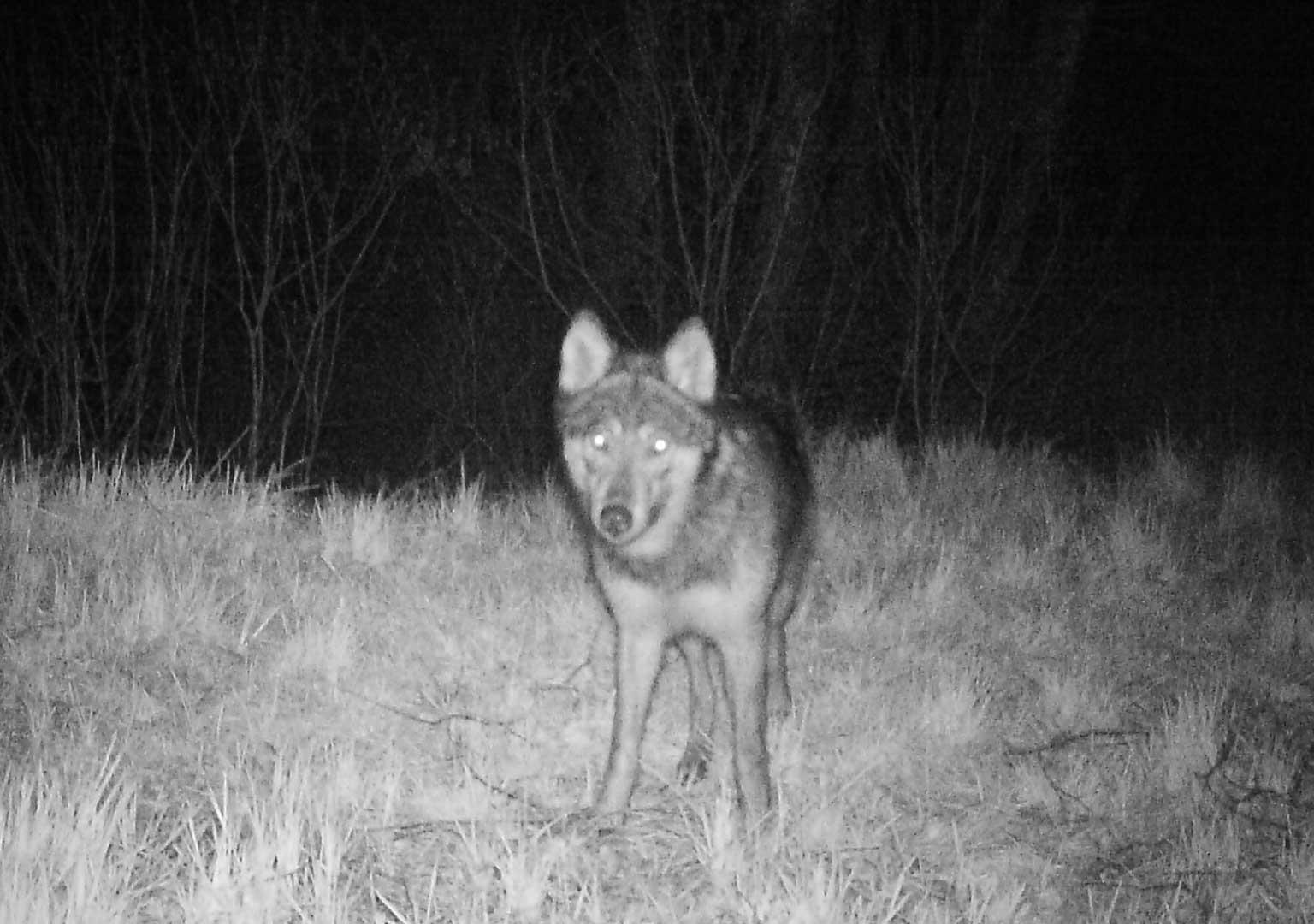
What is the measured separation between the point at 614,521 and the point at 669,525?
344mm

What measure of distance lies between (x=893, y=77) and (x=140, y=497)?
8.12 meters

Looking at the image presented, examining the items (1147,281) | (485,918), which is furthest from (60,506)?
(1147,281)

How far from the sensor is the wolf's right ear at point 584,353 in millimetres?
4199

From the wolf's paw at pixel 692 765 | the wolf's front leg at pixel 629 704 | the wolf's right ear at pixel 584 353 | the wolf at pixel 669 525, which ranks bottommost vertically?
the wolf's paw at pixel 692 765

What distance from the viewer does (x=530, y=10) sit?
12078 millimetres

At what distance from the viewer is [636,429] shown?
3.86 m

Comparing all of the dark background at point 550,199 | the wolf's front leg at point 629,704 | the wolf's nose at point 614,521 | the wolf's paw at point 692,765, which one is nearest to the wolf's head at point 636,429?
the wolf's nose at point 614,521

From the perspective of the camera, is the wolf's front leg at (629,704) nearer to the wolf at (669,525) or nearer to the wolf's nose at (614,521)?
the wolf at (669,525)

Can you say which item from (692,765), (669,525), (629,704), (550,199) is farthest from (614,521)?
(550,199)

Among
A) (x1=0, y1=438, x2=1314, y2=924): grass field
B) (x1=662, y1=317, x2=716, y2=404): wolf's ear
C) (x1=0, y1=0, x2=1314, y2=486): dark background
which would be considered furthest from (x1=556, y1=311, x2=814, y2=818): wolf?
(x1=0, y1=0, x2=1314, y2=486): dark background

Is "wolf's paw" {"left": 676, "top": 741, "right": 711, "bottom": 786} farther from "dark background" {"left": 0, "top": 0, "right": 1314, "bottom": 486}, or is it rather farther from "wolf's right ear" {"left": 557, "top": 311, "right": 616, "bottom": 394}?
"dark background" {"left": 0, "top": 0, "right": 1314, "bottom": 486}

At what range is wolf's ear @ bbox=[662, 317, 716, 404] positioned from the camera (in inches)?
162

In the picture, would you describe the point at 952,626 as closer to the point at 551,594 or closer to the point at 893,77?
the point at 551,594

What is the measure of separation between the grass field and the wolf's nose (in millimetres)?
925
